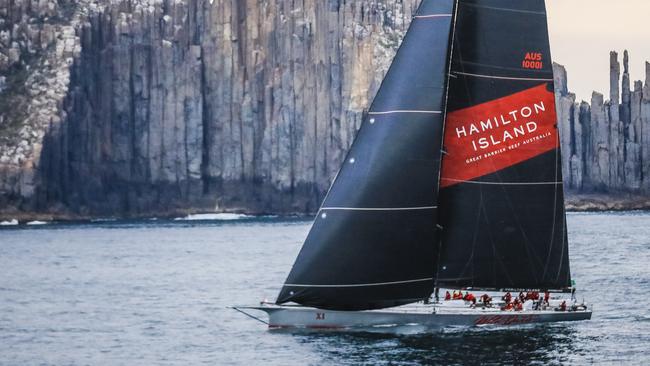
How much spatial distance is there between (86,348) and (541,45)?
717 inches

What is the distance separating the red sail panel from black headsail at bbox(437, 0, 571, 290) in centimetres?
3

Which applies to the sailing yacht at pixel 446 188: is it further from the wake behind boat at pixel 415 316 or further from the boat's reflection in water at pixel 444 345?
the boat's reflection in water at pixel 444 345

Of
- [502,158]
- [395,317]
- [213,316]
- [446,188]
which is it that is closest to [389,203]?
[446,188]

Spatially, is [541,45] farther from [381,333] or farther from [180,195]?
[180,195]

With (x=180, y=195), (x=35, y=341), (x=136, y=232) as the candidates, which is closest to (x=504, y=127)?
(x=35, y=341)

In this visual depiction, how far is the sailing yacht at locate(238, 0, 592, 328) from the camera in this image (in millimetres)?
46281

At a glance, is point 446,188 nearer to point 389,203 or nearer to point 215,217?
point 389,203

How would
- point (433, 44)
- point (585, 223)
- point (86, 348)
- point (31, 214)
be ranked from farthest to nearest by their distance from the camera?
point (31, 214) → point (585, 223) → point (86, 348) → point (433, 44)

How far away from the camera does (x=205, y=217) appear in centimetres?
18550

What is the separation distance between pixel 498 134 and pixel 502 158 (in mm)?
750

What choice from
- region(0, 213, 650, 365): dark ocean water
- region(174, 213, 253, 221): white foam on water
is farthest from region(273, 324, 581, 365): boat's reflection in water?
region(174, 213, 253, 221): white foam on water

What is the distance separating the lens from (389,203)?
46812mm

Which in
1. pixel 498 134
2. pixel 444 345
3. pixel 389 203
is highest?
pixel 498 134

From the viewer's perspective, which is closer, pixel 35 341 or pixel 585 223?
pixel 35 341
